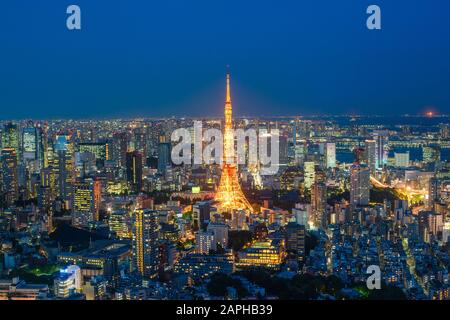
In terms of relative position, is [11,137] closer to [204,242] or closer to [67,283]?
[204,242]

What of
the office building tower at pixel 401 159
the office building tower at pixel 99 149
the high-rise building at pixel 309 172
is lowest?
the high-rise building at pixel 309 172

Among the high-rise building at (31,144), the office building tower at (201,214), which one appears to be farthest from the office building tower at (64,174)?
the office building tower at (201,214)

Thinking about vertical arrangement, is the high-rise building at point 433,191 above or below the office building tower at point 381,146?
below

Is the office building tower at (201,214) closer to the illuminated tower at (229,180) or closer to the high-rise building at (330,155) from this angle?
the illuminated tower at (229,180)

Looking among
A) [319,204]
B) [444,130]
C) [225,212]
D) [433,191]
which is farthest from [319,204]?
[433,191]

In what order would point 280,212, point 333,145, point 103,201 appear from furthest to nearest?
point 333,145, point 103,201, point 280,212
